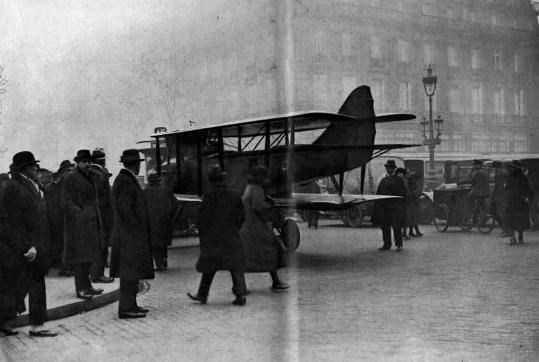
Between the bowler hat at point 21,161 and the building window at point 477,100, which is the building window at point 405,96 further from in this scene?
the bowler hat at point 21,161

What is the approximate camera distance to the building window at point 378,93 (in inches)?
1280

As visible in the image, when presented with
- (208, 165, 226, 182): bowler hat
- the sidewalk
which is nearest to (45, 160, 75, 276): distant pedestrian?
the sidewalk

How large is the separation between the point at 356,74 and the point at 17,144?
1582 centimetres

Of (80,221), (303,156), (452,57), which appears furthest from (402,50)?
(80,221)

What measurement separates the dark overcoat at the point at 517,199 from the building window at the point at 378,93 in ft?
64.5

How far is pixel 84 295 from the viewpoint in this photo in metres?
7.61

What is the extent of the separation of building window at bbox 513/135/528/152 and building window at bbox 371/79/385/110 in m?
7.12

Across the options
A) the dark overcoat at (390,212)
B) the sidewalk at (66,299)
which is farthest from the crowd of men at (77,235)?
the dark overcoat at (390,212)

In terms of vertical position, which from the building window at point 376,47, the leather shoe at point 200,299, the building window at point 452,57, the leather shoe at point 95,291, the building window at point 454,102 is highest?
the building window at point 376,47

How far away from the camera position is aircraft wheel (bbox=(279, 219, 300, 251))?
12130 mm

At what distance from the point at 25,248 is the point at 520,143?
2912 centimetres

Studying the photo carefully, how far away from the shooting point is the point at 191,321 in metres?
6.45

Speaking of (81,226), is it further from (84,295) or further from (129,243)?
(129,243)

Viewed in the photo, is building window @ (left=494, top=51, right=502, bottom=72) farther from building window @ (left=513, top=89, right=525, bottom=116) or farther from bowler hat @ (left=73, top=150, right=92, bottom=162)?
bowler hat @ (left=73, top=150, right=92, bottom=162)
